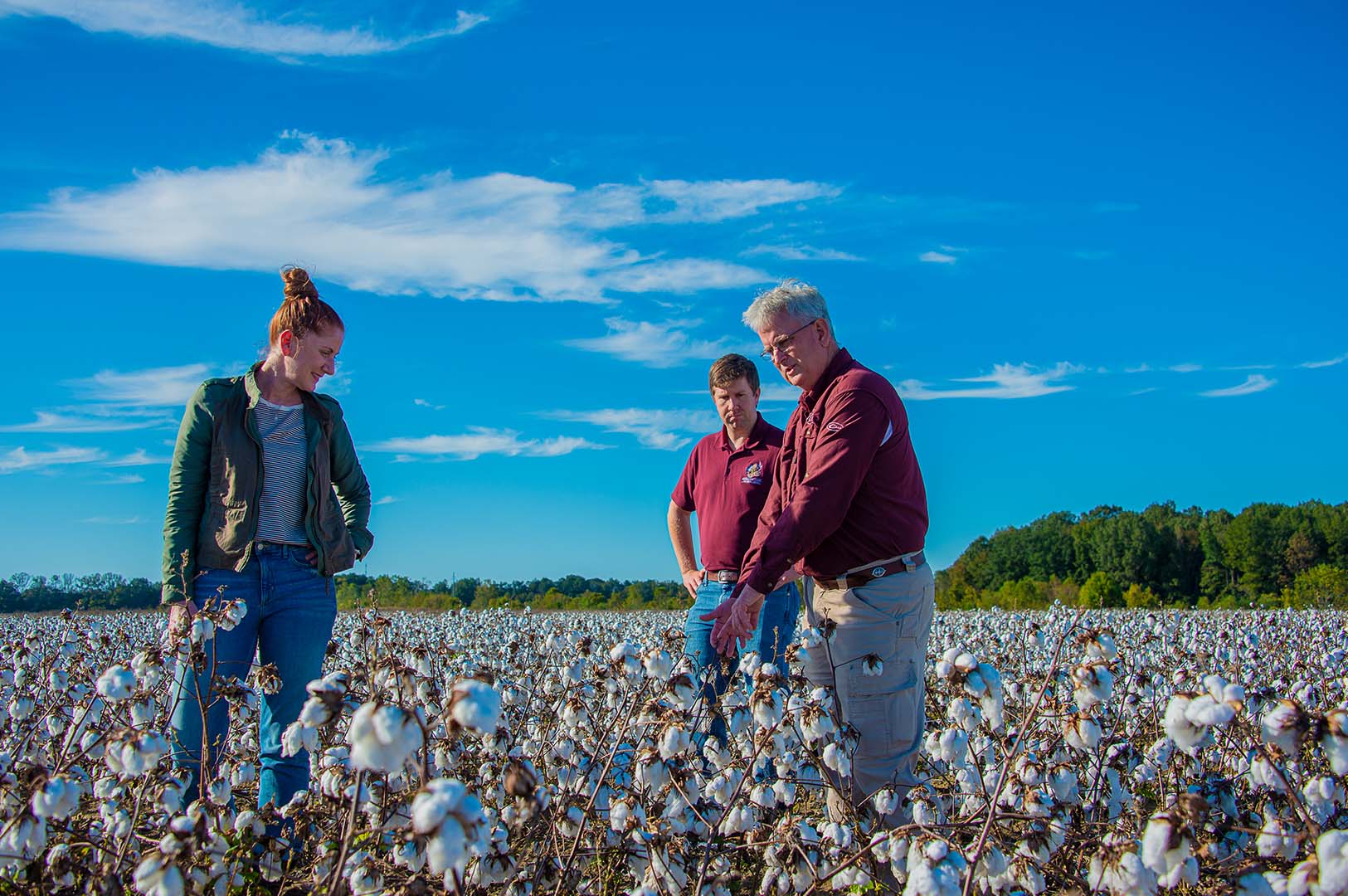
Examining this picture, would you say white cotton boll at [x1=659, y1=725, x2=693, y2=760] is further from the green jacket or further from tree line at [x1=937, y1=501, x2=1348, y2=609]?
tree line at [x1=937, y1=501, x2=1348, y2=609]

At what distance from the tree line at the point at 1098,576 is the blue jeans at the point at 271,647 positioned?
17.7 m

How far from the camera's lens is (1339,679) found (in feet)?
26.5

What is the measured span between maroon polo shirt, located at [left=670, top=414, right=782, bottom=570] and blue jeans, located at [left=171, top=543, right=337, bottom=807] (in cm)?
225

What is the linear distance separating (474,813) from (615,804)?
5.47 ft

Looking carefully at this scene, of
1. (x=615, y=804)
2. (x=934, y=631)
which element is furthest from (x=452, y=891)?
(x=934, y=631)

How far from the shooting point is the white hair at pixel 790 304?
438cm

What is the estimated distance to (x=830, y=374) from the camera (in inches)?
175

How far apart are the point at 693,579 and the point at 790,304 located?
2.44m

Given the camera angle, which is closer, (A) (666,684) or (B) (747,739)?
Result: (A) (666,684)

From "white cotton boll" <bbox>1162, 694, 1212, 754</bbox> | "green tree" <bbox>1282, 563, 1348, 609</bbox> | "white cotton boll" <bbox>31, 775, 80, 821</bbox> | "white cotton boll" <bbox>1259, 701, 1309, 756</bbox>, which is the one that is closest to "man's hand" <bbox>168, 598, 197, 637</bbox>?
"white cotton boll" <bbox>31, 775, 80, 821</bbox>

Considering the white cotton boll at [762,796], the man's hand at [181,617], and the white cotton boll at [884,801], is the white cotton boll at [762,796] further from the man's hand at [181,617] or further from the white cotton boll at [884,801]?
the man's hand at [181,617]

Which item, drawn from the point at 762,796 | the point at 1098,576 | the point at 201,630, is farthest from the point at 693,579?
the point at 1098,576

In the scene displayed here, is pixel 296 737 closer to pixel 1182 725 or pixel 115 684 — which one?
pixel 115 684

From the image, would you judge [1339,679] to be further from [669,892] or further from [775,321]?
[669,892]
